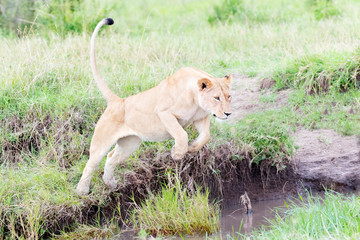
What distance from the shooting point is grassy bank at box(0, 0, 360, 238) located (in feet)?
21.2

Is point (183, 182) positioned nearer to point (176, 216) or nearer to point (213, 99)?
point (176, 216)

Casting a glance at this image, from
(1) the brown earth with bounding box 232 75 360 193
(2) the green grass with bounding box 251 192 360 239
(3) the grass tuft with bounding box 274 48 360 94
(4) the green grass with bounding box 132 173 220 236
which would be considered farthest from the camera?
(3) the grass tuft with bounding box 274 48 360 94

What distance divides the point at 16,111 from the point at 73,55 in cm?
203

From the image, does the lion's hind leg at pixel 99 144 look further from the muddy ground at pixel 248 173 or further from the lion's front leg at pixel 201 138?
the lion's front leg at pixel 201 138

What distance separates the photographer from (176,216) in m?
5.91

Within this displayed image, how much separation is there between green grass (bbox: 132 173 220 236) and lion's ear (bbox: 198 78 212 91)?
48.6 inches

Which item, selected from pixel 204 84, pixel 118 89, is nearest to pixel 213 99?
pixel 204 84

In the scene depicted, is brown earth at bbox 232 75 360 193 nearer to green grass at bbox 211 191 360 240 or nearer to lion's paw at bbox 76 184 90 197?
green grass at bbox 211 191 360 240

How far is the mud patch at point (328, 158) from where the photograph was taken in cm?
702

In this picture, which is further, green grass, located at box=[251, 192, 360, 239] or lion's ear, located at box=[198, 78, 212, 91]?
lion's ear, located at box=[198, 78, 212, 91]

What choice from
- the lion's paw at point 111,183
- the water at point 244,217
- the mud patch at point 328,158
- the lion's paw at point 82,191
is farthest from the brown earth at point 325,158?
the lion's paw at point 82,191

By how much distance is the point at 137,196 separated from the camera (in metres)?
6.54

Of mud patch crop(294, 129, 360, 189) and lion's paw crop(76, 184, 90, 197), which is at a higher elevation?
lion's paw crop(76, 184, 90, 197)

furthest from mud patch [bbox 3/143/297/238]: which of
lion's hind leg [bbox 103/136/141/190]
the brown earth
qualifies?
the brown earth
